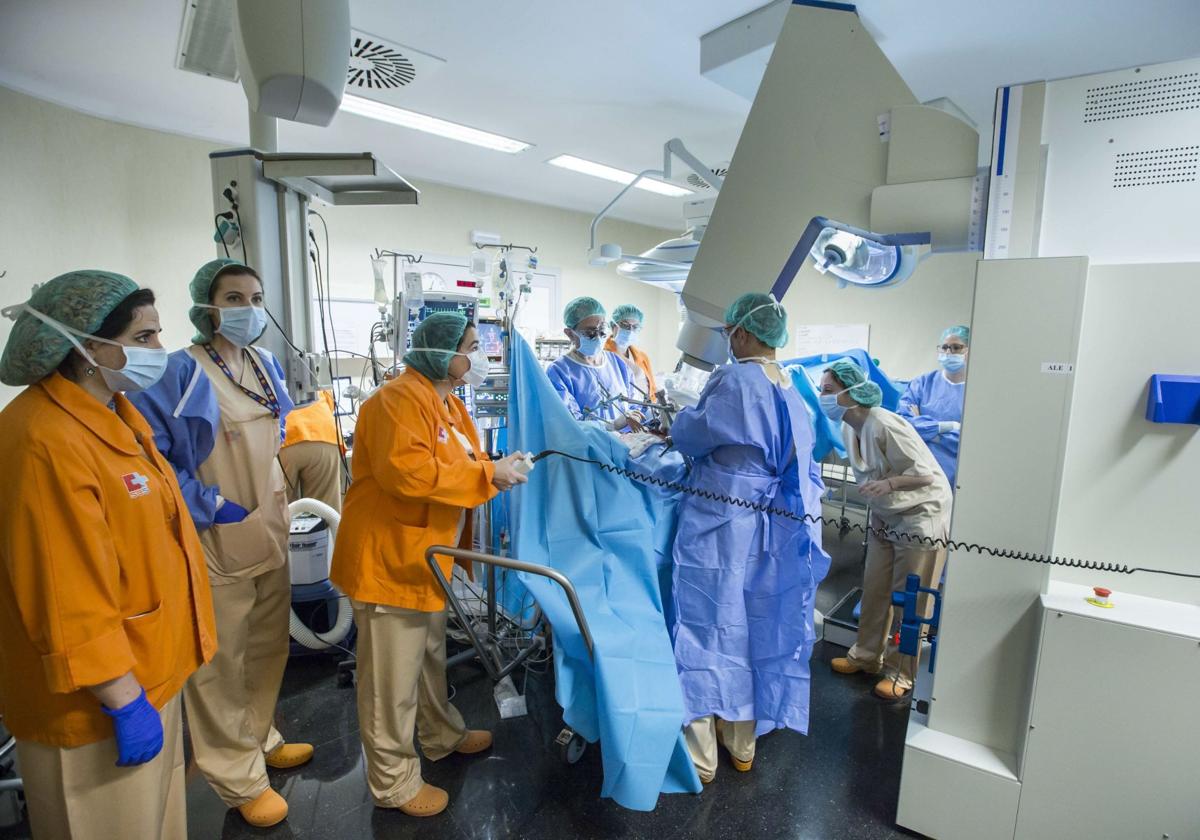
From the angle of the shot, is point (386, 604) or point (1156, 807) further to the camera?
point (386, 604)

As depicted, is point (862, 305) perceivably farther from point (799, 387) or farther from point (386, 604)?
point (386, 604)

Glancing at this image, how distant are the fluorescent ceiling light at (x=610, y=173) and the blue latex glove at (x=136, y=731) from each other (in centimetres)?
400

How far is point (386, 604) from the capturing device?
1562 millimetres

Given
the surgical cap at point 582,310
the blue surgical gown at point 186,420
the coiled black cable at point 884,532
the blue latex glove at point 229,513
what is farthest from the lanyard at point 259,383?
the surgical cap at point 582,310

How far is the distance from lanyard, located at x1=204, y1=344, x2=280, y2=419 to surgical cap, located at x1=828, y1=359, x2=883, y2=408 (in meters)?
2.07

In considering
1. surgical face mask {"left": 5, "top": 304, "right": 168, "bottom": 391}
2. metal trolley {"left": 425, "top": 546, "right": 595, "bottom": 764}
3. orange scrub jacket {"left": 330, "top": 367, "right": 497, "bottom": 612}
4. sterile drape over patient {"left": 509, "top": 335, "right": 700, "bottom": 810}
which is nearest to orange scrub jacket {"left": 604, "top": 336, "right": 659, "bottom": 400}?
sterile drape over patient {"left": 509, "top": 335, "right": 700, "bottom": 810}

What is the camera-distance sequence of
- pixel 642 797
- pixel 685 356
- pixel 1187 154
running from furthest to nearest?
pixel 685 356 → pixel 642 797 → pixel 1187 154

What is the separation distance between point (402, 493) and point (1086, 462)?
1.76m

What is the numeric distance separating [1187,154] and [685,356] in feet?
4.79

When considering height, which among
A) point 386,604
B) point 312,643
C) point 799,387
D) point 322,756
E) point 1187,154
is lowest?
point 322,756

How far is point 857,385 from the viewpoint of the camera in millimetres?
2385

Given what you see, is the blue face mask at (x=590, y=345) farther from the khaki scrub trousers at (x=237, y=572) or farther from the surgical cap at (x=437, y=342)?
the khaki scrub trousers at (x=237, y=572)

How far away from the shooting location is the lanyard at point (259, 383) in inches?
64.1

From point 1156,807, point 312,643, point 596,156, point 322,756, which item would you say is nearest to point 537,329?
point 596,156
